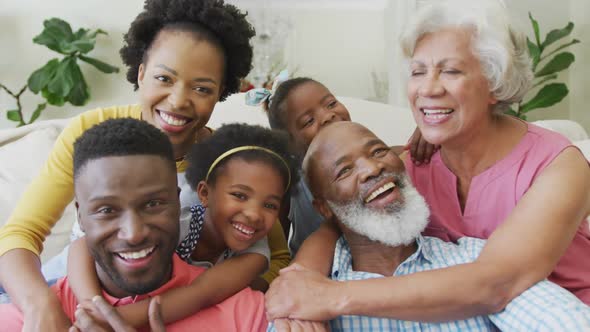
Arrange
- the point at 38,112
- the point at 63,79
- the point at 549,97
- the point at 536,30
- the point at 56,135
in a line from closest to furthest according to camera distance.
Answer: the point at 56,135, the point at 63,79, the point at 38,112, the point at 536,30, the point at 549,97

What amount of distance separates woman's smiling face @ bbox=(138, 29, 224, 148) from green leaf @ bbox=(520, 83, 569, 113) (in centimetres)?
360

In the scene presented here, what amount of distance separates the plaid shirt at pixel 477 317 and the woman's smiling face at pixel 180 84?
642mm

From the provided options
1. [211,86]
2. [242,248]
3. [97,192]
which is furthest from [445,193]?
[97,192]

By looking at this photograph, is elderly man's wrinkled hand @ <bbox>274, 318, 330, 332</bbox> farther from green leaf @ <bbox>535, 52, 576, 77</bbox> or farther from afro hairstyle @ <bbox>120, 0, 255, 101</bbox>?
green leaf @ <bbox>535, 52, 576, 77</bbox>

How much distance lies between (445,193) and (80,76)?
10.7 feet

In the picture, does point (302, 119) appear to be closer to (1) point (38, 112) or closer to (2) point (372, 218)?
(2) point (372, 218)

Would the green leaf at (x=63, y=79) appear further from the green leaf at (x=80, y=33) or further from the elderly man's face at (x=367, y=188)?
the elderly man's face at (x=367, y=188)

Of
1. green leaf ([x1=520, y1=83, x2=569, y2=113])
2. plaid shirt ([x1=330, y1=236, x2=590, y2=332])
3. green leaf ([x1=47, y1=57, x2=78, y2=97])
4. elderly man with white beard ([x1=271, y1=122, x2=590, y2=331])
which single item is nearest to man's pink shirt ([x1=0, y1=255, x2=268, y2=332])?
elderly man with white beard ([x1=271, y1=122, x2=590, y2=331])

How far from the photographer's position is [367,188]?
1.74 meters

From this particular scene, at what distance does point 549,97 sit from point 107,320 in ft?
14.4

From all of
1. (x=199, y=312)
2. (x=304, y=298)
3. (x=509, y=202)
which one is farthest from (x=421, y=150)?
(x=199, y=312)

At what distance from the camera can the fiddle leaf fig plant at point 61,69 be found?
4125 millimetres

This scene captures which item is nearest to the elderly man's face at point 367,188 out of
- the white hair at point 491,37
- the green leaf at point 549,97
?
the white hair at point 491,37

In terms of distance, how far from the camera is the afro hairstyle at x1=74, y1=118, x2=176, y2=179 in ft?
4.58
